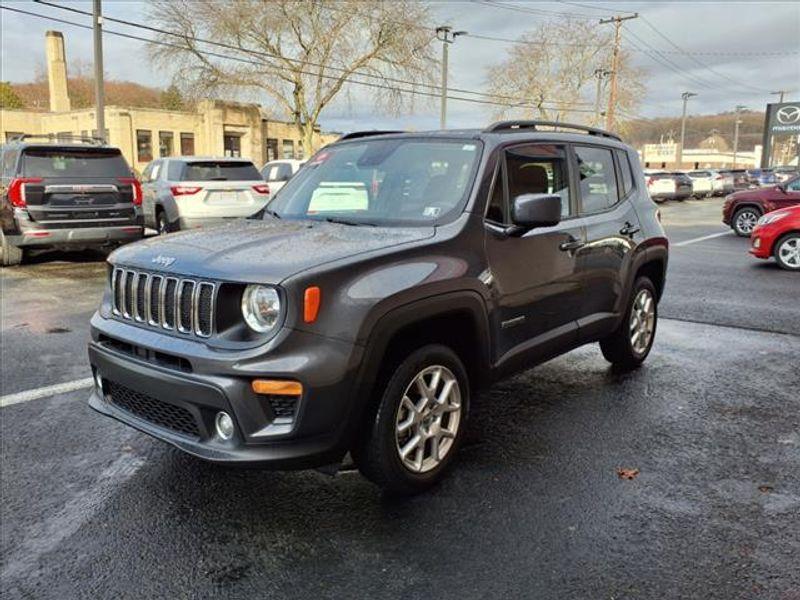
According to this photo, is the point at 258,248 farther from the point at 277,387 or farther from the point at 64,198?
the point at 64,198

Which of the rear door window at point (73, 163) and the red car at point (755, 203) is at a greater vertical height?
the rear door window at point (73, 163)

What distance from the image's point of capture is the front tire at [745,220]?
54.2ft

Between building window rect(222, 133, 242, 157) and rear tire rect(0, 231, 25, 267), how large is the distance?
35501 millimetres

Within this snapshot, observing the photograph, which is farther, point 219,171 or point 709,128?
point 709,128

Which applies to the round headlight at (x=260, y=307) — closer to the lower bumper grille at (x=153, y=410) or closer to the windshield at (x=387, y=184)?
the lower bumper grille at (x=153, y=410)

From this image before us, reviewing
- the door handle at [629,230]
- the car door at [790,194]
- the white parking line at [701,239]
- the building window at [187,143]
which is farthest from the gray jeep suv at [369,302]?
the building window at [187,143]

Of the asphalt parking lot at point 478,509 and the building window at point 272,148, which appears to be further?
the building window at point 272,148

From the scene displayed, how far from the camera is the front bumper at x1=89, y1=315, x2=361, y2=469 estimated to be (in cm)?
280

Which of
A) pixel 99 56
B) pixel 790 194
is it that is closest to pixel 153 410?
pixel 790 194

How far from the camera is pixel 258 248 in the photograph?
3.23 metres

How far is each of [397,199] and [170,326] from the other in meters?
1.52

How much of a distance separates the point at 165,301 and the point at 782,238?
1112 centimetres

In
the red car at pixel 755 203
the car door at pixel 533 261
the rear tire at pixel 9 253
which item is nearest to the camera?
the car door at pixel 533 261

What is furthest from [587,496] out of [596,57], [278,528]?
[596,57]
